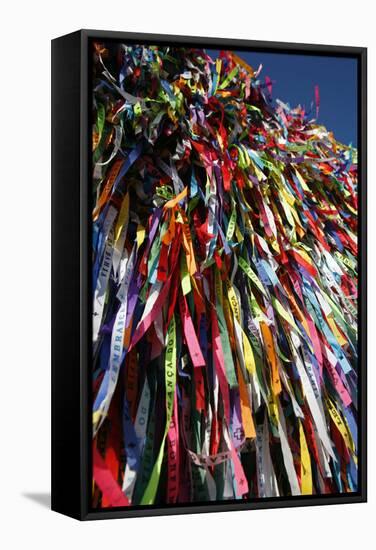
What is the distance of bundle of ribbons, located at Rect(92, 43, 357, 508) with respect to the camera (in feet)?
17.9

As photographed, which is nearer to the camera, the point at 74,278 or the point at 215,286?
the point at 74,278

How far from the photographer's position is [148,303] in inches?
217

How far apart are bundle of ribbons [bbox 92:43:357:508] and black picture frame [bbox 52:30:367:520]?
41 millimetres

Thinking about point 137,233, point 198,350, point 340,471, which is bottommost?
point 340,471

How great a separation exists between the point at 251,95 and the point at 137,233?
2.42 ft

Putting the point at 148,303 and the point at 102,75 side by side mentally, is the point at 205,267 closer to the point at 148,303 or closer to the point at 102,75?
the point at 148,303

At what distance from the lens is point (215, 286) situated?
562cm

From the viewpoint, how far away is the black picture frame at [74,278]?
5395 mm

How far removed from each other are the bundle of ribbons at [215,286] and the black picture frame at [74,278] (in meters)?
0.04

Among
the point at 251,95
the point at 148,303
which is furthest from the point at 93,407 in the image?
the point at 251,95

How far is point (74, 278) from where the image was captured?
5.45m

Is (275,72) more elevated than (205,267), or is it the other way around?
(275,72)

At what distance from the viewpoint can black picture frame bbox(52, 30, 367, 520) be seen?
5395 mm

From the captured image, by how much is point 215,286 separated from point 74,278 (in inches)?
22.1
